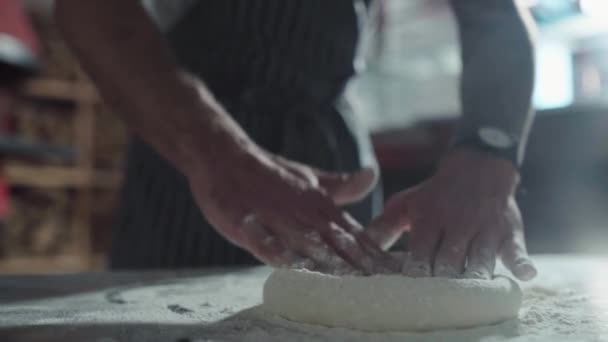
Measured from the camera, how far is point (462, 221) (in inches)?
29.1

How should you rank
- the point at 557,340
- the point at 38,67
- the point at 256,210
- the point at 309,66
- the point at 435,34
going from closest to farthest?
the point at 557,340, the point at 256,210, the point at 309,66, the point at 38,67, the point at 435,34

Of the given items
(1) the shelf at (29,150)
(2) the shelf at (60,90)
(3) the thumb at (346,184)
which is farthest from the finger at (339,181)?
(2) the shelf at (60,90)

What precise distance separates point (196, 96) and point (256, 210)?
17 cm

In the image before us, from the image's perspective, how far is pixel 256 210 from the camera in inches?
27.8

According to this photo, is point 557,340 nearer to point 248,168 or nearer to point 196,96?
point 248,168

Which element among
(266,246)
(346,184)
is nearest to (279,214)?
(266,246)

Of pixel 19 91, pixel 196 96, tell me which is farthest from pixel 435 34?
pixel 196 96

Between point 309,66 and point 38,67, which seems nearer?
point 309,66

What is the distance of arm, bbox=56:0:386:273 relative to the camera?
676mm

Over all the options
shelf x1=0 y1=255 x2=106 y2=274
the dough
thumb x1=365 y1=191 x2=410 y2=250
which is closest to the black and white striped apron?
thumb x1=365 y1=191 x2=410 y2=250

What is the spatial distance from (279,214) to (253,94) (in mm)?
357

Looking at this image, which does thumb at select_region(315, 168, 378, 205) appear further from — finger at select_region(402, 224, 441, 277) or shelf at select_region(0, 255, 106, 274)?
shelf at select_region(0, 255, 106, 274)

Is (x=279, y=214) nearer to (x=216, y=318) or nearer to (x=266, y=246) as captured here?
(x=266, y=246)

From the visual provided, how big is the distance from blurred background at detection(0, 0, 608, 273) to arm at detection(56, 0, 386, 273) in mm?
763
